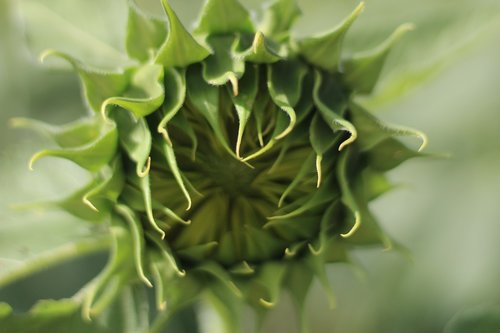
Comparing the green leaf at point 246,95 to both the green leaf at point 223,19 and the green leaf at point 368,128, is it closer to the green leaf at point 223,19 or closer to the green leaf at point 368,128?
the green leaf at point 223,19

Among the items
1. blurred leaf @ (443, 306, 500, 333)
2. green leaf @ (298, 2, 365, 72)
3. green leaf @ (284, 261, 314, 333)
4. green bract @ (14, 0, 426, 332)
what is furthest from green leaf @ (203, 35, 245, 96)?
blurred leaf @ (443, 306, 500, 333)

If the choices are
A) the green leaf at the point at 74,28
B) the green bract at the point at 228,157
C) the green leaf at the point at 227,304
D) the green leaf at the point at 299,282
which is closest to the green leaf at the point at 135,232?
the green bract at the point at 228,157

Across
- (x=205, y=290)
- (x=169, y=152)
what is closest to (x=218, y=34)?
(x=169, y=152)

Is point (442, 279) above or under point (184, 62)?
under

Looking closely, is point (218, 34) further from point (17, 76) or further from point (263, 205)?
point (17, 76)

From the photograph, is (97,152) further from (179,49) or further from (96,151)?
(179,49)
